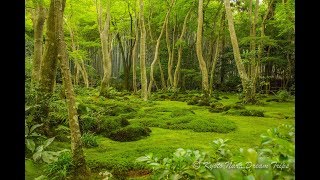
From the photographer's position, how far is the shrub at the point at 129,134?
698 centimetres

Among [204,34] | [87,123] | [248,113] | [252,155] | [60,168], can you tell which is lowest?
[60,168]

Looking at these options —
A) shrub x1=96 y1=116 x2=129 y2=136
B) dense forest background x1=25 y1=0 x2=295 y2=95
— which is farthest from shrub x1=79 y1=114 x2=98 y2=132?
dense forest background x1=25 y1=0 x2=295 y2=95

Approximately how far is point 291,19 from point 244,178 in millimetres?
12451

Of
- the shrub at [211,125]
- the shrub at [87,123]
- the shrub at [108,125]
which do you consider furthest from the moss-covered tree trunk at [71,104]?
the shrub at [211,125]

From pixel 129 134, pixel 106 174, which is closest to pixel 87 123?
pixel 129 134

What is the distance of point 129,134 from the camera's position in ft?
23.1

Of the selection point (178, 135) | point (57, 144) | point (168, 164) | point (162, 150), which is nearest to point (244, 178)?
point (168, 164)

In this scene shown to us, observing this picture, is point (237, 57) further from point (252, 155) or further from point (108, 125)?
point (252, 155)

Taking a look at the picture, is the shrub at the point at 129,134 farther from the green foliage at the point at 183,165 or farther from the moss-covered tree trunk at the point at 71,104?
the green foliage at the point at 183,165

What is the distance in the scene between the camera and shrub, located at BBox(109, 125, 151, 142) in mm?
6977

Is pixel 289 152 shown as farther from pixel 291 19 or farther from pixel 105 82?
pixel 105 82

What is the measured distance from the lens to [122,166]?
16.8 feet
